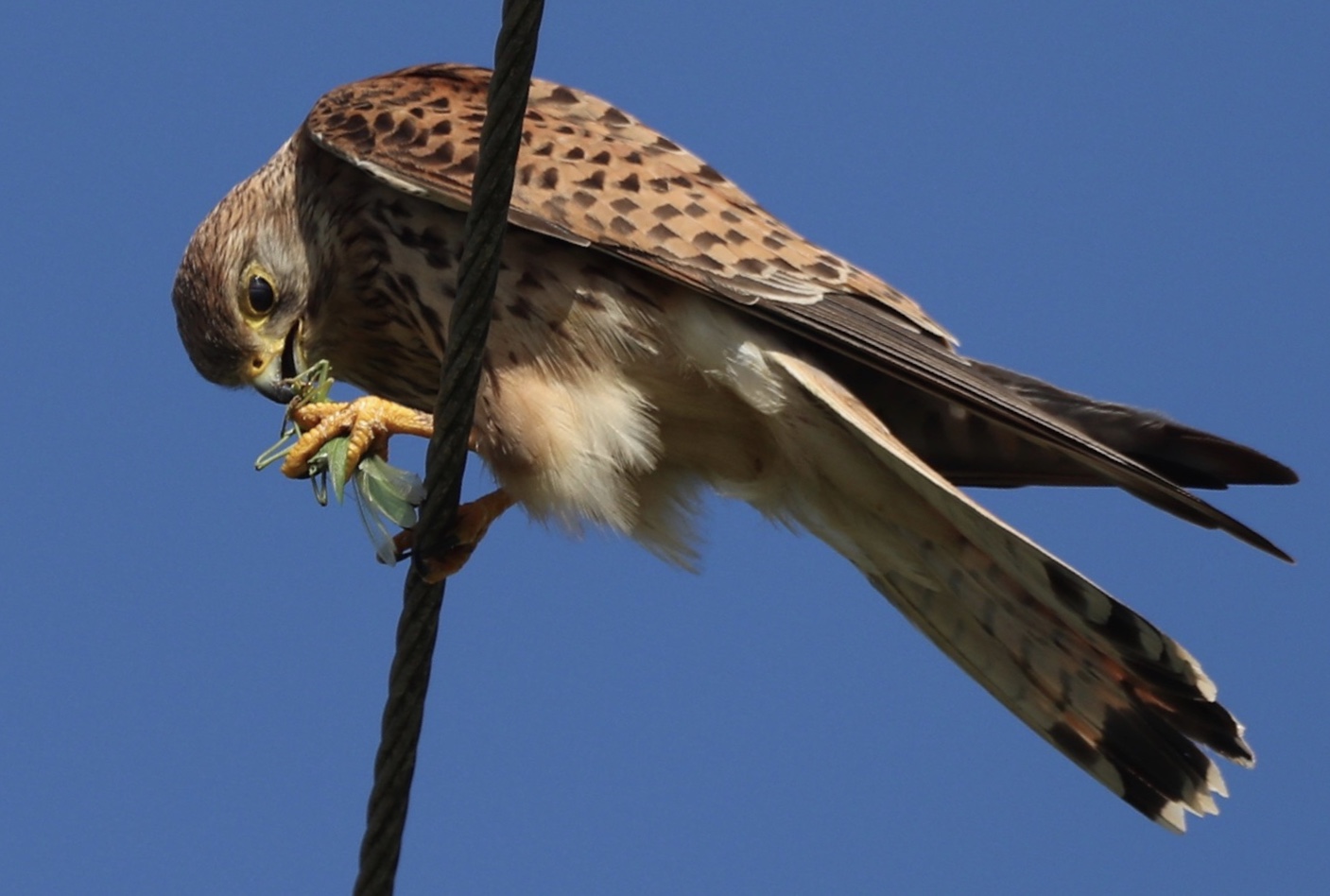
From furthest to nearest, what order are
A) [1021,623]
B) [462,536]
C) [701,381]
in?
1. [1021,623]
2. [701,381]
3. [462,536]

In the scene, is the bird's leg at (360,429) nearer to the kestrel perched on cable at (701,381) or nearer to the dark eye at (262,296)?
the kestrel perched on cable at (701,381)

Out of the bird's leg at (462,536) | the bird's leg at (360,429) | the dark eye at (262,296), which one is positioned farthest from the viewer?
the dark eye at (262,296)

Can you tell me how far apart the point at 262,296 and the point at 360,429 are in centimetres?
63

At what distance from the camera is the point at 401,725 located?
8.95 feet

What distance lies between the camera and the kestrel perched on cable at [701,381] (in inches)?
140

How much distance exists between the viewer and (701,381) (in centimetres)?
368

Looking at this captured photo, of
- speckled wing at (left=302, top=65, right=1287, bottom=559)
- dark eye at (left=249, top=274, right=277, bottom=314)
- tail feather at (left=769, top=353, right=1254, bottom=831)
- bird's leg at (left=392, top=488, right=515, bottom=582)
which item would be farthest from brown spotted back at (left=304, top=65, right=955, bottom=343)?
bird's leg at (left=392, top=488, right=515, bottom=582)

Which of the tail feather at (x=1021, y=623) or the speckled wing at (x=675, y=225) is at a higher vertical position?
the speckled wing at (x=675, y=225)

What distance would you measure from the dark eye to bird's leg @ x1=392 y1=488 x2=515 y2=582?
0.75 metres

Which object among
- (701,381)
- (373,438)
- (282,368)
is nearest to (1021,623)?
(701,381)

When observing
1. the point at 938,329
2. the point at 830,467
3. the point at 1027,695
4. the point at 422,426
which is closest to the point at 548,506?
the point at 422,426

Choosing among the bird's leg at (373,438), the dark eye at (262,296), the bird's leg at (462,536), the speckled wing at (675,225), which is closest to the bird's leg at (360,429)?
the bird's leg at (373,438)

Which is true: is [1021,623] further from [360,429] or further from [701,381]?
[360,429]

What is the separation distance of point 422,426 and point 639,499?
56 cm
